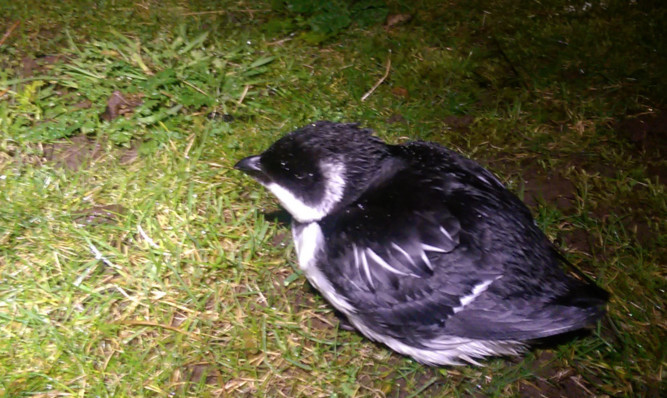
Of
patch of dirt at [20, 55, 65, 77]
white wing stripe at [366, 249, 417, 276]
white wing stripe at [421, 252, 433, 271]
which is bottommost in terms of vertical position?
patch of dirt at [20, 55, 65, 77]

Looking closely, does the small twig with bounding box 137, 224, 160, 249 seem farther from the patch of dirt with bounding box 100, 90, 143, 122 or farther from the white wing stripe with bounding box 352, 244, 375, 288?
the white wing stripe with bounding box 352, 244, 375, 288

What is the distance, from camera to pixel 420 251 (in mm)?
2199

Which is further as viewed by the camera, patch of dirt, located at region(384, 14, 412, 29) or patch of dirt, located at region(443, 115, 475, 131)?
patch of dirt, located at region(384, 14, 412, 29)

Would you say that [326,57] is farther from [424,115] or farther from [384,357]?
[384,357]

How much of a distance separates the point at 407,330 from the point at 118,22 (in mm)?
2910

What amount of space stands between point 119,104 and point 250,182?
3.24 feet

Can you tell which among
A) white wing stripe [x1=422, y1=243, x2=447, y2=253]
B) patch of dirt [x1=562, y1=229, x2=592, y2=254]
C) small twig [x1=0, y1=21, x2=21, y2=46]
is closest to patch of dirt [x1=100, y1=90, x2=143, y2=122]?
small twig [x1=0, y1=21, x2=21, y2=46]

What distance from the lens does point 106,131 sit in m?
3.21

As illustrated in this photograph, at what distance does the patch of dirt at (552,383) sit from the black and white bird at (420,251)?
169mm

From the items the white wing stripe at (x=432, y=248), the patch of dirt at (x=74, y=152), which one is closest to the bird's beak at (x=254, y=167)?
the white wing stripe at (x=432, y=248)

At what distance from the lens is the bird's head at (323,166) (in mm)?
2416

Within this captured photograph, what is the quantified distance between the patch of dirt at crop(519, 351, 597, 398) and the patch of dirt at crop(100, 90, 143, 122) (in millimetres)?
2656

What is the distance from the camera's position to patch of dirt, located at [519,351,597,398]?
2.49 metres

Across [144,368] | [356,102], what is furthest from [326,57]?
[144,368]
